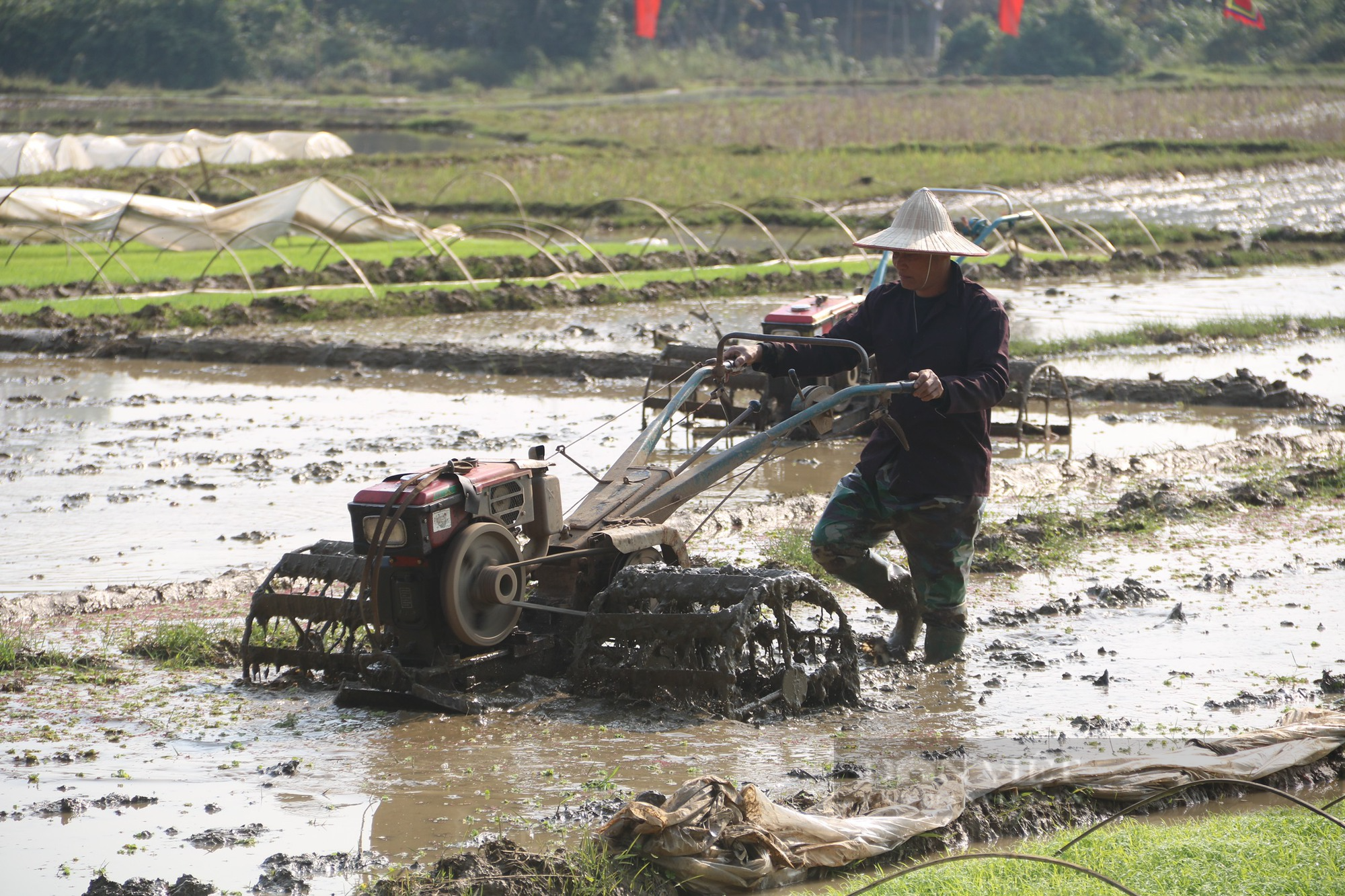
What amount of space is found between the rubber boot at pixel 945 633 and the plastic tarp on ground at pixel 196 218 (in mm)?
14673

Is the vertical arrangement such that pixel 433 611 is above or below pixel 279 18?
below

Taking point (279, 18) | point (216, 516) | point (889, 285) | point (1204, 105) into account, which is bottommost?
point (216, 516)

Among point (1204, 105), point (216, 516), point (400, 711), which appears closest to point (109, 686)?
point (400, 711)

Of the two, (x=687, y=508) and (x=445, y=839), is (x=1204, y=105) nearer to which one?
(x=687, y=508)

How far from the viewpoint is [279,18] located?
195 ft

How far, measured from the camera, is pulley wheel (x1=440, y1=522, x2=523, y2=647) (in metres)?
4.50

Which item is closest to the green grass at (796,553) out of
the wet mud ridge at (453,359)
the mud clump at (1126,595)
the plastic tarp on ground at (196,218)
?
the mud clump at (1126,595)

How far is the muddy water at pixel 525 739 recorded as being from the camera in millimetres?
3844

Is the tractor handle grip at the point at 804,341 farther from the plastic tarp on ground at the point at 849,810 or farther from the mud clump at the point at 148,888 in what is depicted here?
the mud clump at the point at 148,888

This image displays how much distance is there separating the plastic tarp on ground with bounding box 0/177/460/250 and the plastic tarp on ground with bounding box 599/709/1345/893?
15962 mm

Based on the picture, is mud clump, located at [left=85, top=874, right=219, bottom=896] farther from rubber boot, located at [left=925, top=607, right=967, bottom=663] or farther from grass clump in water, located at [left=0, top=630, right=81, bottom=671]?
rubber boot, located at [left=925, top=607, right=967, bottom=663]

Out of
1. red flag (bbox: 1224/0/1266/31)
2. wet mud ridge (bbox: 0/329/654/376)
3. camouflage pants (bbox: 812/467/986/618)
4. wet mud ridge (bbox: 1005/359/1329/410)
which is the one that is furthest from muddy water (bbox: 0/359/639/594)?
red flag (bbox: 1224/0/1266/31)

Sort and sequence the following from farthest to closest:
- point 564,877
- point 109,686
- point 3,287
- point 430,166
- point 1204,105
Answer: point 1204,105, point 430,166, point 3,287, point 109,686, point 564,877

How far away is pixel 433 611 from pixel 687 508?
329 centimetres
